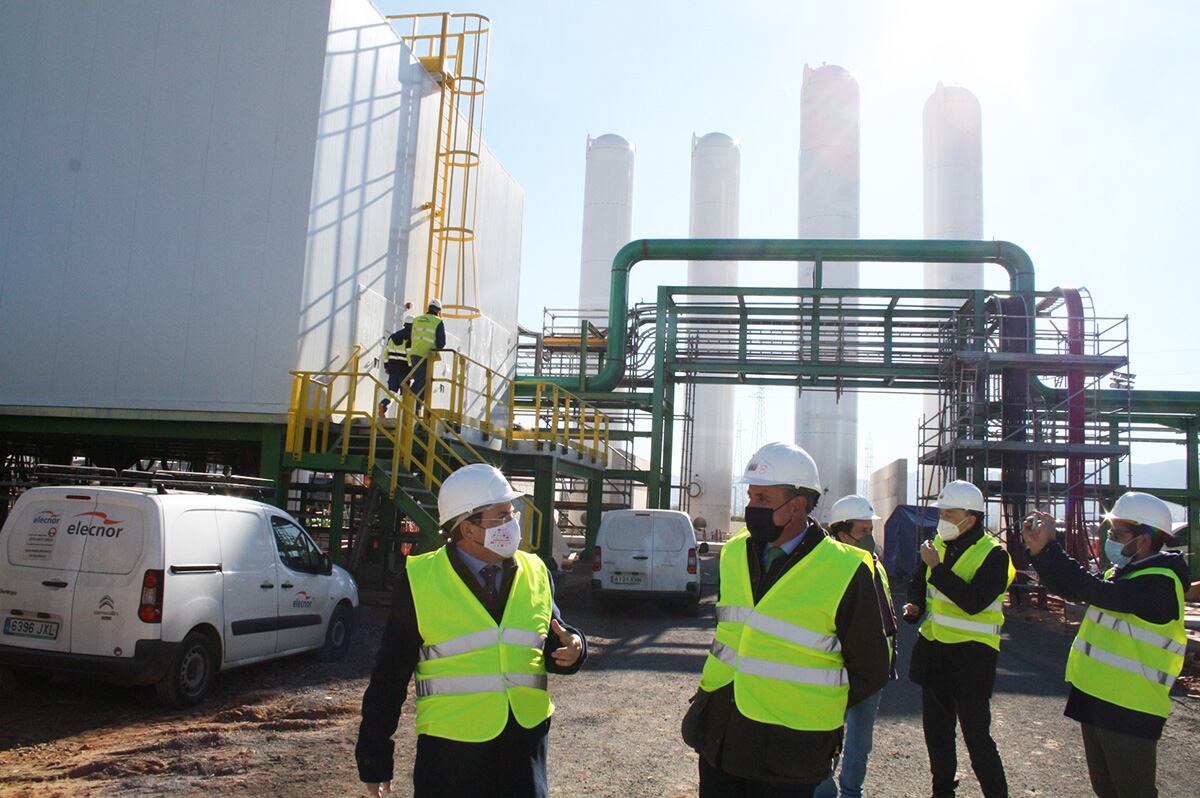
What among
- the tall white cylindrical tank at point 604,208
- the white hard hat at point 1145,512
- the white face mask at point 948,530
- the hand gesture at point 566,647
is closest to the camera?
the hand gesture at point 566,647

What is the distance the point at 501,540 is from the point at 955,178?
34.2 m

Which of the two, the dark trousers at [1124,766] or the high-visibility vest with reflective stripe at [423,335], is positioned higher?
the high-visibility vest with reflective stripe at [423,335]

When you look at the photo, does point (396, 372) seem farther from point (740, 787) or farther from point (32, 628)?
point (740, 787)

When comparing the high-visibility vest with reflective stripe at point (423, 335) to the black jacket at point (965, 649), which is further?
the high-visibility vest with reflective stripe at point (423, 335)

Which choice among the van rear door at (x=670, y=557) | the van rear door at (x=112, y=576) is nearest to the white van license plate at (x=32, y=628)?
the van rear door at (x=112, y=576)

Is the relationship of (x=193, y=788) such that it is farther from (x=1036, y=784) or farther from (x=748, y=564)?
(x=1036, y=784)

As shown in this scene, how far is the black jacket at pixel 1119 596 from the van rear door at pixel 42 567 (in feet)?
22.0

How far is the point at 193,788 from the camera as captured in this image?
5.59 meters

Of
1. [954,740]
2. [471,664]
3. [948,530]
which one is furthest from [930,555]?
[471,664]

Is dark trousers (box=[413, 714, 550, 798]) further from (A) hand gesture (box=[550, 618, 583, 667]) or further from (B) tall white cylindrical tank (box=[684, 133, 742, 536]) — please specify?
(B) tall white cylindrical tank (box=[684, 133, 742, 536])

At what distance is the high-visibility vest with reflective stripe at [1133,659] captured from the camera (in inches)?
167

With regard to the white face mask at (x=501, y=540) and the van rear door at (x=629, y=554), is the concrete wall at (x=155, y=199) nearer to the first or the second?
the van rear door at (x=629, y=554)

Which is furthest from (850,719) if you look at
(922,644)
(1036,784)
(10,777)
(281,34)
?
(281,34)

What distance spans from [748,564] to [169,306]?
42.1 feet
